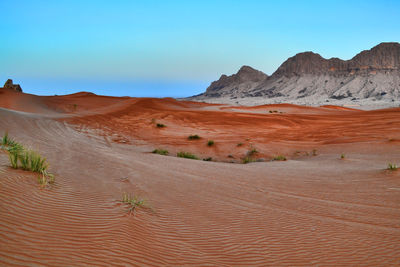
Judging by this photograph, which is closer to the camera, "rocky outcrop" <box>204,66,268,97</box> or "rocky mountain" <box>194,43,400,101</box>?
"rocky mountain" <box>194,43,400,101</box>

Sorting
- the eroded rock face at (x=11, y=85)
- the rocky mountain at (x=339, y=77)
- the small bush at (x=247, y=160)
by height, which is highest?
the rocky mountain at (x=339, y=77)

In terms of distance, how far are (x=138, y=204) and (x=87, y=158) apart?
3495 mm

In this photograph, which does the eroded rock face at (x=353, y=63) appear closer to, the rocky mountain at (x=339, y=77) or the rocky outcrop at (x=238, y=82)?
the rocky mountain at (x=339, y=77)

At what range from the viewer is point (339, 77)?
7312 cm

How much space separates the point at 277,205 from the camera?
465cm

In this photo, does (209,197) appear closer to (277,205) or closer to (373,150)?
(277,205)

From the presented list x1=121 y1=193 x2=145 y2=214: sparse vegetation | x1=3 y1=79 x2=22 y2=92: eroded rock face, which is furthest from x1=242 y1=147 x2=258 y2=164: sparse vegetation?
x1=3 y1=79 x2=22 y2=92: eroded rock face

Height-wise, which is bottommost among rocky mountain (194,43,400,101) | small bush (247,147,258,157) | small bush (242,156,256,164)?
small bush (242,156,256,164)

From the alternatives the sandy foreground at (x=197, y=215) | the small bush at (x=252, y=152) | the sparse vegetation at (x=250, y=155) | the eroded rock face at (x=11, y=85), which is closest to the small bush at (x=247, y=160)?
the sparse vegetation at (x=250, y=155)

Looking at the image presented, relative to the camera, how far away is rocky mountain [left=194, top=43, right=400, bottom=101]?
2454 inches

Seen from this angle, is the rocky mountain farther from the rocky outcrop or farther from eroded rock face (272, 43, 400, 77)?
the rocky outcrop

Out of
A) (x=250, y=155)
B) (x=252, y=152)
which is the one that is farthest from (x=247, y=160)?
(x=252, y=152)

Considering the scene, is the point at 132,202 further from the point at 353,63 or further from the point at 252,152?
the point at 353,63

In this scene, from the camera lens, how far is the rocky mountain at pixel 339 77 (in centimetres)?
6234
